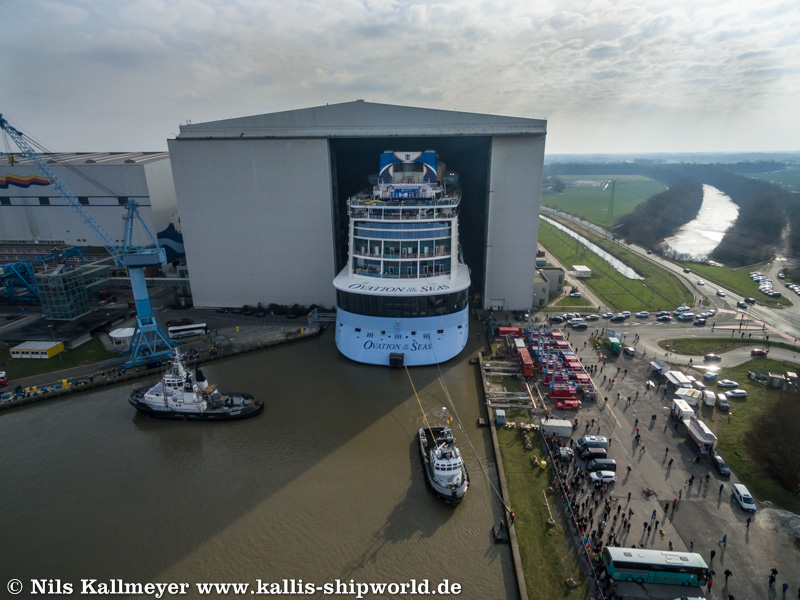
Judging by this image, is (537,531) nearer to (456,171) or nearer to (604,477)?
(604,477)

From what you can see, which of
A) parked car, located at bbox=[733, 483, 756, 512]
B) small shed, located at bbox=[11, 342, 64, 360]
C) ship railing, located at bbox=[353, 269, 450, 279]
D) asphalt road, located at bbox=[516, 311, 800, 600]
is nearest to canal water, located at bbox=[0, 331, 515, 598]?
asphalt road, located at bbox=[516, 311, 800, 600]

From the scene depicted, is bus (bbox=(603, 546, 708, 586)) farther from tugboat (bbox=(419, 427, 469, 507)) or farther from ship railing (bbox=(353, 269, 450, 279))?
ship railing (bbox=(353, 269, 450, 279))

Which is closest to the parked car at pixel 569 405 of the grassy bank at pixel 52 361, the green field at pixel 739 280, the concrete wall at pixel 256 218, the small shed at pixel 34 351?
the concrete wall at pixel 256 218

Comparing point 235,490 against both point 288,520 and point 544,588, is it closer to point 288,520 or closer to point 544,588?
point 288,520

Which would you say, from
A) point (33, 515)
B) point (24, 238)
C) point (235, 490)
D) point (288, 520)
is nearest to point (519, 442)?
point (288, 520)

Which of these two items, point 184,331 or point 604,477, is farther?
point 184,331

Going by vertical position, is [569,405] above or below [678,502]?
above

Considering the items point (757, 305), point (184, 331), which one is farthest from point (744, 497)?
point (184, 331)
